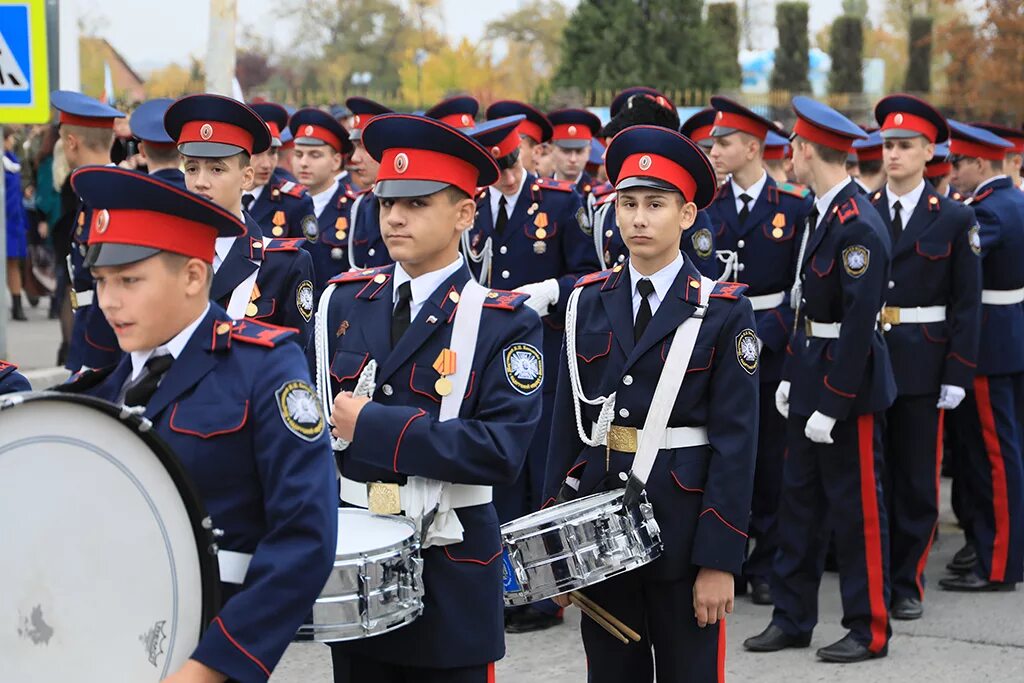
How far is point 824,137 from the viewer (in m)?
6.95

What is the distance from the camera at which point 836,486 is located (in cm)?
688

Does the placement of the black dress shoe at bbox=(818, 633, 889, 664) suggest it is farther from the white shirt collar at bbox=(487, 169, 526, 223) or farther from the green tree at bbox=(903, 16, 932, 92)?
the green tree at bbox=(903, 16, 932, 92)

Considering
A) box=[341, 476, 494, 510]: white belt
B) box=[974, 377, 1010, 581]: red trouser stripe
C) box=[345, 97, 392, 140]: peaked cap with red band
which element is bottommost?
box=[974, 377, 1010, 581]: red trouser stripe

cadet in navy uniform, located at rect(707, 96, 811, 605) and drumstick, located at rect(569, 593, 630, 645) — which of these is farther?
cadet in navy uniform, located at rect(707, 96, 811, 605)

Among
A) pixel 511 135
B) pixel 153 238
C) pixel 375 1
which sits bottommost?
pixel 153 238

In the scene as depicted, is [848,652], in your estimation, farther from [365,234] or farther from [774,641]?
[365,234]

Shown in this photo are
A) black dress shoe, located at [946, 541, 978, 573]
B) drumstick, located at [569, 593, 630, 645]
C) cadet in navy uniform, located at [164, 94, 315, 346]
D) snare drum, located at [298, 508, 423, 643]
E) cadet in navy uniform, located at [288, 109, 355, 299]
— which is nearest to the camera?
snare drum, located at [298, 508, 423, 643]

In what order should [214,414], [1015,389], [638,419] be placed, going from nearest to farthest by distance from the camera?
[214,414]
[638,419]
[1015,389]

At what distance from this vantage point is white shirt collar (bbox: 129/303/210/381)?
10.4 ft

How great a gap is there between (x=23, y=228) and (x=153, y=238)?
48.7 feet

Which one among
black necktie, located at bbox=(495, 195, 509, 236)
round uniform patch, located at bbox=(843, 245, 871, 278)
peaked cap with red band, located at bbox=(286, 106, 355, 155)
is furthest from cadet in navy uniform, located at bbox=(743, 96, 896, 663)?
peaked cap with red band, located at bbox=(286, 106, 355, 155)

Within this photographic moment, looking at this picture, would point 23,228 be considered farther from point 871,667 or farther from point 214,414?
point 214,414

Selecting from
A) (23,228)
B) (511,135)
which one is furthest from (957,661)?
(23,228)

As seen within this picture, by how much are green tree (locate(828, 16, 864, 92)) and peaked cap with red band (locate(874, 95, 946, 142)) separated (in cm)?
5156
